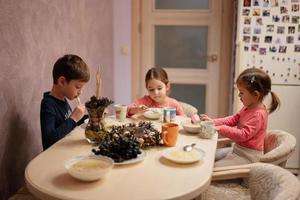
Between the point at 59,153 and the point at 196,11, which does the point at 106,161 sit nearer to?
the point at 59,153

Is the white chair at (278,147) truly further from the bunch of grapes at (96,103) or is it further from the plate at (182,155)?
the bunch of grapes at (96,103)

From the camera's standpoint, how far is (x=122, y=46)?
4191 millimetres

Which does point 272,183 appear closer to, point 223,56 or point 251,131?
point 251,131

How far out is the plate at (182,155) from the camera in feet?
5.41

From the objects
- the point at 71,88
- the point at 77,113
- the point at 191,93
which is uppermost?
the point at 71,88

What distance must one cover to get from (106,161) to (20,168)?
37.0 inches

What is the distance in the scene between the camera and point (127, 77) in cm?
424

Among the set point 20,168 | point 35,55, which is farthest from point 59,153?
point 35,55

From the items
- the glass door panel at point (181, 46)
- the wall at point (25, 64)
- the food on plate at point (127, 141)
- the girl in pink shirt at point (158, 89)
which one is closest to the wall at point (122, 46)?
the glass door panel at point (181, 46)

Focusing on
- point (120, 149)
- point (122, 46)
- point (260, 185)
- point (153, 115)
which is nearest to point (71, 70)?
point (153, 115)

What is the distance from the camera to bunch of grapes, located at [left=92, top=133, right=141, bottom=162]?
1653 millimetres

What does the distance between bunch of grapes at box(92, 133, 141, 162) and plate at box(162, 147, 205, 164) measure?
0.43 ft

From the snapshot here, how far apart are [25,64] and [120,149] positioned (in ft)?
3.05

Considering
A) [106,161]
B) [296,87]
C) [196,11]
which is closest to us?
[106,161]
